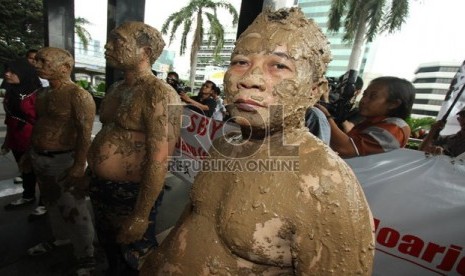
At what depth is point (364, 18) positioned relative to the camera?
1748cm

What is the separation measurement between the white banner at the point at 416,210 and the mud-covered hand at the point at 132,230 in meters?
2.08

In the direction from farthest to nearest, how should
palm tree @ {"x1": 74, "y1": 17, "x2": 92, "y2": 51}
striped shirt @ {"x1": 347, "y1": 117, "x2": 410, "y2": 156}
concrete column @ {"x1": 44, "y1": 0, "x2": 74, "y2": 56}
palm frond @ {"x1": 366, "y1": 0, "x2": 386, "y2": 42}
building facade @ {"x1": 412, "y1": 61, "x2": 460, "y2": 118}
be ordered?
building facade @ {"x1": 412, "y1": 61, "x2": 460, "y2": 118}, palm tree @ {"x1": 74, "y1": 17, "x2": 92, "y2": 51}, palm frond @ {"x1": 366, "y1": 0, "x2": 386, "y2": 42}, concrete column @ {"x1": 44, "y1": 0, "x2": 74, "y2": 56}, striped shirt @ {"x1": 347, "y1": 117, "x2": 410, "y2": 156}

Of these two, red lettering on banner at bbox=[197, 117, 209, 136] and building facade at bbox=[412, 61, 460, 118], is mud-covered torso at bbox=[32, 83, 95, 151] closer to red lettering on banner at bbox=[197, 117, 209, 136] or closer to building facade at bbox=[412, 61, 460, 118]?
red lettering on banner at bbox=[197, 117, 209, 136]

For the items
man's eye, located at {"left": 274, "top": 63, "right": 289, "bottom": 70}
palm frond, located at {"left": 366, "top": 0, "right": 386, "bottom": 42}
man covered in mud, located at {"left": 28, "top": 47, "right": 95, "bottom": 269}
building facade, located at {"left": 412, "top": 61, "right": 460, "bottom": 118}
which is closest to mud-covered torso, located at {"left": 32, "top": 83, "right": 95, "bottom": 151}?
man covered in mud, located at {"left": 28, "top": 47, "right": 95, "bottom": 269}

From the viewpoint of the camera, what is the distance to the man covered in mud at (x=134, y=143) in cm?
188

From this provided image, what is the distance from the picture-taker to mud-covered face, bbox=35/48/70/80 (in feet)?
8.82

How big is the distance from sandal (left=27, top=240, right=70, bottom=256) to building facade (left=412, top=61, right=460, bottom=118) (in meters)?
86.0

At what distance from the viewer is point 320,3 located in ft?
231

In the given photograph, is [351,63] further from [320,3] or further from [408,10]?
[320,3]

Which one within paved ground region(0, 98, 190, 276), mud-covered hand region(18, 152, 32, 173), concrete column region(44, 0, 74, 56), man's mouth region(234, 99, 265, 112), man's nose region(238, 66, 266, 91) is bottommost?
paved ground region(0, 98, 190, 276)

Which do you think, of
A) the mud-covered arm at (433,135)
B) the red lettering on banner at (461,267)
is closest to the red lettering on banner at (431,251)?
the red lettering on banner at (461,267)

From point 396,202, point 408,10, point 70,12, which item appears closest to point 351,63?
point 408,10

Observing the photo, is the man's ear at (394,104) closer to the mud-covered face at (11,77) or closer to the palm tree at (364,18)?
the mud-covered face at (11,77)
